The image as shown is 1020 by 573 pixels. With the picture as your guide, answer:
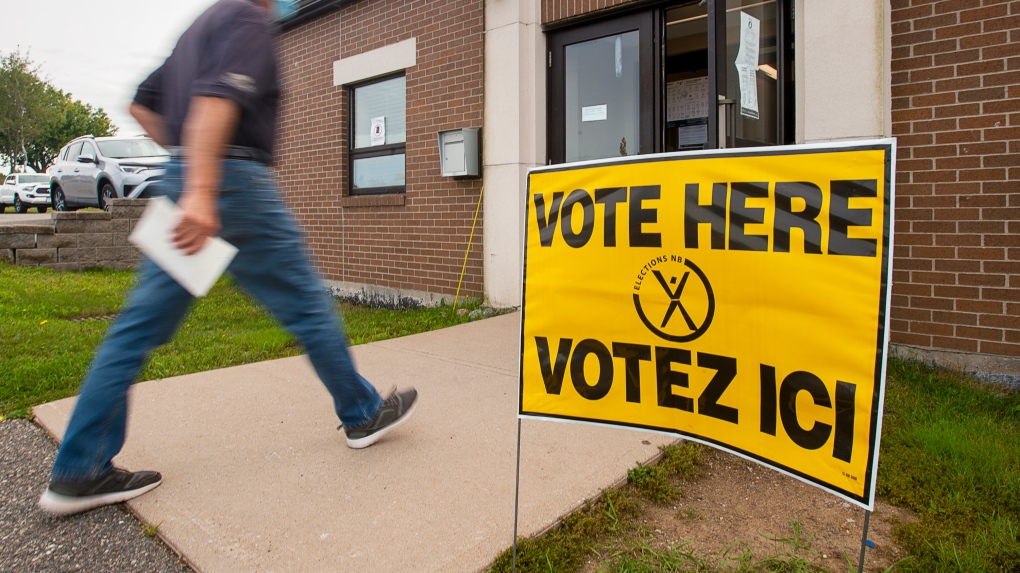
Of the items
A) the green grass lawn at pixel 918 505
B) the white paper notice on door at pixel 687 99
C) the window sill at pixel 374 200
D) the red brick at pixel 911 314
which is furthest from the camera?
the window sill at pixel 374 200

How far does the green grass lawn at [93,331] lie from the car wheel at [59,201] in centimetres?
718

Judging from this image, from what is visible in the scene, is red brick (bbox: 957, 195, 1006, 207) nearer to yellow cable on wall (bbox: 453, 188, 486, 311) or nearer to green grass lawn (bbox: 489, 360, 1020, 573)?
green grass lawn (bbox: 489, 360, 1020, 573)

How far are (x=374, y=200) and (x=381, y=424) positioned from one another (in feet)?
18.0

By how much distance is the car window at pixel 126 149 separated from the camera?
1300 centimetres

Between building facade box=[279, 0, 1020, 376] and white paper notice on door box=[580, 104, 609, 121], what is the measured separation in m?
0.02

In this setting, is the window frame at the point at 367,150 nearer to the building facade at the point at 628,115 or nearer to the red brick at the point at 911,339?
the building facade at the point at 628,115

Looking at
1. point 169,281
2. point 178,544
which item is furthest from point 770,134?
point 178,544

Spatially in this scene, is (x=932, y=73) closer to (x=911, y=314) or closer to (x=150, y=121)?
(x=911, y=314)

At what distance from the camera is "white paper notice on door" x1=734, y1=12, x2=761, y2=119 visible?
4.57 m

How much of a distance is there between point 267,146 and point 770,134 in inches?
153

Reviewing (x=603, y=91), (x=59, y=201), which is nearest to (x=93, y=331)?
(x=603, y=91)

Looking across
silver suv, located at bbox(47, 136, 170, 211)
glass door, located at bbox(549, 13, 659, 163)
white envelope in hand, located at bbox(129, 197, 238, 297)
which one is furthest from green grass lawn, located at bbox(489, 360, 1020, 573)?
silver suv, located at bbox(47, 136, 170, 211)

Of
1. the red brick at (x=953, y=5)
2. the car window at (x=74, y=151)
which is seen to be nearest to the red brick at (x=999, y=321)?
the red brick at (x=953, y=5)

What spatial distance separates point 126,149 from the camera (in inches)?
519
